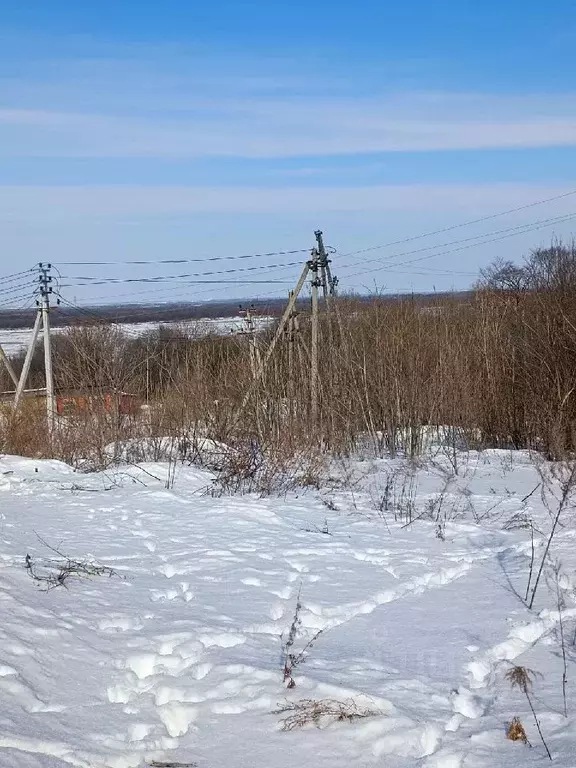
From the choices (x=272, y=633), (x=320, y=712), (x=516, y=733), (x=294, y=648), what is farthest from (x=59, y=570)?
(x=516, y=733)

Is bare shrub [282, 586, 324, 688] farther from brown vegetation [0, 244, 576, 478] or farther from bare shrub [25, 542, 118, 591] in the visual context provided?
brown vegetation [0, 244, 576, 478]

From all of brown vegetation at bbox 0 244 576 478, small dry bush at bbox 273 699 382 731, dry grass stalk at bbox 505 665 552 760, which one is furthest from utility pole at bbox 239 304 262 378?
small dry bush at bbox 273 699 382 731

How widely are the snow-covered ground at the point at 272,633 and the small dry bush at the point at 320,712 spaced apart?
0.04 metres

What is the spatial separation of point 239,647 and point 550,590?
223 cm

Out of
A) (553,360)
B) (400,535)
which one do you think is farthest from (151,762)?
(553,360)

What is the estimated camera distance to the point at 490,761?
293cm

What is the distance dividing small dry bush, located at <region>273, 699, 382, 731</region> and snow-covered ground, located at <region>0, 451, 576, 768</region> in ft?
0.12

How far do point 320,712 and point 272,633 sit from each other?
1097 mm

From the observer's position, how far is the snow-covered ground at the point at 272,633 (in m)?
3.07

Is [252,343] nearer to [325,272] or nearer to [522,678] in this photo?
[325,272]

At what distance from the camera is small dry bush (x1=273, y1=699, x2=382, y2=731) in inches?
126

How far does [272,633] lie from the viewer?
170 inches

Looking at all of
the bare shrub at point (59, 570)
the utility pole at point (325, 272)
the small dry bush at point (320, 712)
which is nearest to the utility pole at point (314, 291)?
the utility pole at point (325, 272)

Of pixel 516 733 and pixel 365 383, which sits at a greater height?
pixel 365 383
